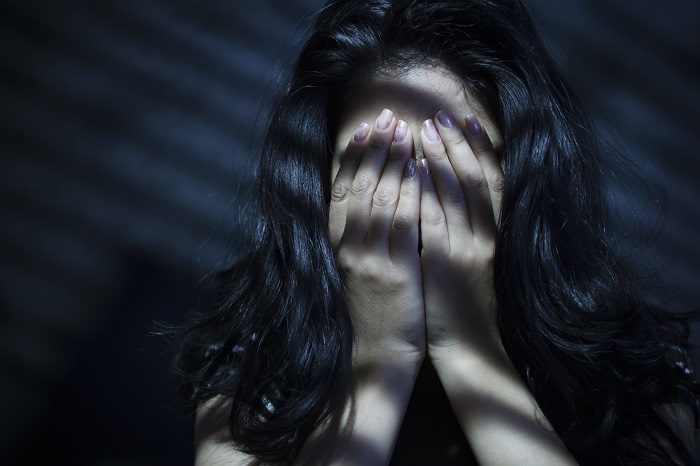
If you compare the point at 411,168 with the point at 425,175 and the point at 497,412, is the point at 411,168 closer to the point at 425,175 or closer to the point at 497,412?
the point at 425,175

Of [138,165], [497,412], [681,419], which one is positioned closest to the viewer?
[497,412]

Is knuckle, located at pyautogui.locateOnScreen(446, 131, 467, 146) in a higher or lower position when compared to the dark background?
higher

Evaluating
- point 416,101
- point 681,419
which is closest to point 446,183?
point 416,101

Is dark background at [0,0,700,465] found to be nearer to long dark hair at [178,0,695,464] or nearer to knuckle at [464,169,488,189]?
long dark hair at [178,0,695,464]

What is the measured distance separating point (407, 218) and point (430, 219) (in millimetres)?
32

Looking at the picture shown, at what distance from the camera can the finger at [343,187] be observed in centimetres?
91

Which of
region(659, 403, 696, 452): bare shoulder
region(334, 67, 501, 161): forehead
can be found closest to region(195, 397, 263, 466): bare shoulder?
region(334, 67, 501, 161): forehead

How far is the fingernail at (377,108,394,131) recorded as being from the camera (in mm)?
882

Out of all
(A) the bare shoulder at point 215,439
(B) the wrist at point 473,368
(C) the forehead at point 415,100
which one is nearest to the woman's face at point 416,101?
(C) the forehead at point 415,100

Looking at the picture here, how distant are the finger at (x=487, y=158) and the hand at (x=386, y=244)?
3.3 inches

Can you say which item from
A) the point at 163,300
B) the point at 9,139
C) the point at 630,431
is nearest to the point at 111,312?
the point at 163,300

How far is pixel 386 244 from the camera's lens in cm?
90

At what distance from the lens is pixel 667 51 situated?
1.50 meters

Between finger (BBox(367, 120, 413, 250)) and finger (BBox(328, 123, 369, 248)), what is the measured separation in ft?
0.15
